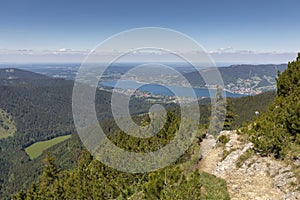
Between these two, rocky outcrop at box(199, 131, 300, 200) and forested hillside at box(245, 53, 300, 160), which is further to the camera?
forested hillside at box(245, 53, 300, 160)

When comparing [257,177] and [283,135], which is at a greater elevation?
[283,135]

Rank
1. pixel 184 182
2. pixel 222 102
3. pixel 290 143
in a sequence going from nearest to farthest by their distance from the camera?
1. pixel 184 182
2. pixel 290 143
3. pixel 222 102

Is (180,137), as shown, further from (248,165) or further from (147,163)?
(248,165)

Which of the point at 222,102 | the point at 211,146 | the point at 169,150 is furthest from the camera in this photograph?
the point at 222,102

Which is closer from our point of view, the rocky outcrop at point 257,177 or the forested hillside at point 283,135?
the rocky outcrop at point 257,177

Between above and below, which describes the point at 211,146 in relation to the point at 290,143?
below

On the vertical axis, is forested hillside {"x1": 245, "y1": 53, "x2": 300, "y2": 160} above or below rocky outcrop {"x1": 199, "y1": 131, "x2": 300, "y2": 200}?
above

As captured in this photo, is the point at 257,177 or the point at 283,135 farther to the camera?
the point at 283,135

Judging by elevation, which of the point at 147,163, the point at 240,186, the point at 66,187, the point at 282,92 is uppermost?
the point at 282,92

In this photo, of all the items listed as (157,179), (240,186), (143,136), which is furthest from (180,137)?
(157,179)

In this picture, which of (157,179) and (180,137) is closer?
(157,179)

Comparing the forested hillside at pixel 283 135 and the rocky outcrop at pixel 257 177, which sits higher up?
the forested hillside at pixel 283 135
